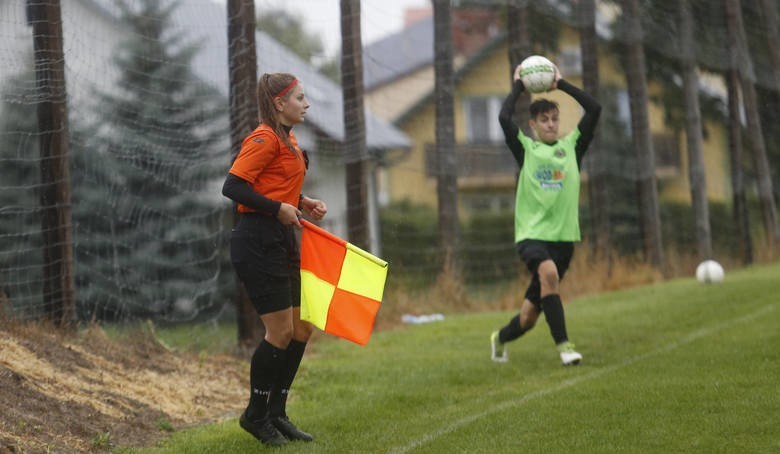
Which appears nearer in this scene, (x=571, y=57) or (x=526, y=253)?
(x=526, y=253)

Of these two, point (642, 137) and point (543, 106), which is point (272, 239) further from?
point (642, 137)

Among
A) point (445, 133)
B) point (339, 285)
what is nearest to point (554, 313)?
point (339, 285)

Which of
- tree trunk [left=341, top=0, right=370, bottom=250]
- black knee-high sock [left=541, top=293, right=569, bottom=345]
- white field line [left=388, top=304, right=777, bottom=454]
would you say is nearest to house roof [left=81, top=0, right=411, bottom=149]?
tree trunk [left=341, top=0, right=370, bottom=250]

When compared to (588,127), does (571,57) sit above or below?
above

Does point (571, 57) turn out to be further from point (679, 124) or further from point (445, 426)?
point (445, 426)

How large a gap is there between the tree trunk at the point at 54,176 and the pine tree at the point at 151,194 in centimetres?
577

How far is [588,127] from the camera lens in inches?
396

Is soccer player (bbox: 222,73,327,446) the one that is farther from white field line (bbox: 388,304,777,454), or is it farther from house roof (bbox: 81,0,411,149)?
house roof (bbox: 81,0,411,149)

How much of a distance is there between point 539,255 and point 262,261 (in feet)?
12.2

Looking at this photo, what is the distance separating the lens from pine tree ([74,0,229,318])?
17.4 metres

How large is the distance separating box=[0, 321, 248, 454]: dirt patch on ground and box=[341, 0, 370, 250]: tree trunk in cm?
414

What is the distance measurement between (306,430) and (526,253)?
3103mm

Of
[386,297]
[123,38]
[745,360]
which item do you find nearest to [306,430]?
[745,360]

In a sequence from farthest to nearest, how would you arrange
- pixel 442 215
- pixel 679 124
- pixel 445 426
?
1. pixel 679 124
2. pixel 442 215
3. pixel 445 426
